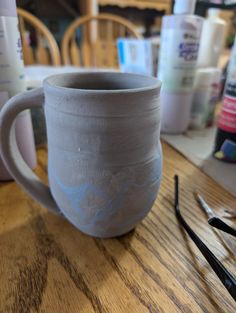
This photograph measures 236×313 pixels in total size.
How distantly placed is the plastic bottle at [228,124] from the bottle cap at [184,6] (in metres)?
0.11

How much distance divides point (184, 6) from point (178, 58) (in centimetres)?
8

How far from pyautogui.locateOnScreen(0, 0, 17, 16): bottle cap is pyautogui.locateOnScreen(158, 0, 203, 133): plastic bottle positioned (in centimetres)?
26

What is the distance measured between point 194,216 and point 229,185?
3.6 inches

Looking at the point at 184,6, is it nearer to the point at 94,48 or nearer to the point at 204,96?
the point at 204,96

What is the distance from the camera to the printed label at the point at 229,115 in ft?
1.22

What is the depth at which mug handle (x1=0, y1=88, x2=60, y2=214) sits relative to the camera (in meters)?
0.22

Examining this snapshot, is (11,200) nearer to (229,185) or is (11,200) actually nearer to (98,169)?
(98,169)

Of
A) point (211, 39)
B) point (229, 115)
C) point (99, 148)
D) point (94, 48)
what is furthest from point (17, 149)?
point (94, 48)

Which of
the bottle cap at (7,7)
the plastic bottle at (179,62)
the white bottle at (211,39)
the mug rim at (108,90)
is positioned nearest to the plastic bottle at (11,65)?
the bottle cap at (7,7)

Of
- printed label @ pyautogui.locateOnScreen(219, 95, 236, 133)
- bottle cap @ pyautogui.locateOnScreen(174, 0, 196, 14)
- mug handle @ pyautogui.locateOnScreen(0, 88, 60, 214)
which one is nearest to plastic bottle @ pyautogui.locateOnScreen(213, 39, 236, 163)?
printed label @ pyautogui.locateOnScreen(219, 95, 236, 133)

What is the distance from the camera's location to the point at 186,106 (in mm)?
490

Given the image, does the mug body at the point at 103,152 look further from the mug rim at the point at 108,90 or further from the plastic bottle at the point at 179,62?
the plastic bottle at the point at 179,62

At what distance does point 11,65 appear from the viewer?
303 mm

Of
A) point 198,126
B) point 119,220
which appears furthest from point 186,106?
point 119,220
